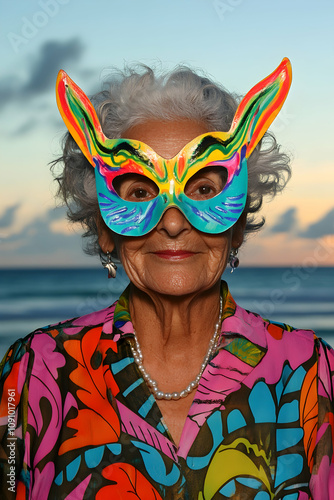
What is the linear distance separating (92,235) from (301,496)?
53.4 inches

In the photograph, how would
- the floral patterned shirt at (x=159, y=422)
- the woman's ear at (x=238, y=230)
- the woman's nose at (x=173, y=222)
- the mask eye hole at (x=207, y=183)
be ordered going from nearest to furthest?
the floral patterned shirt at (x=159, y=422) → the woman's nose at (x=173, y=222) → the mask eye hole at (x=207, y=183) → the woman's ear at (x=238, y=230)

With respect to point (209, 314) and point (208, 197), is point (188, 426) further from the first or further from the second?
point (208, 197)

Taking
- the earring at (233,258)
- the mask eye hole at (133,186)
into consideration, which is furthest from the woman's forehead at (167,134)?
the earring at (233,258)

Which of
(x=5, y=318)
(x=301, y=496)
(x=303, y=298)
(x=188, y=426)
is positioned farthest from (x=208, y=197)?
(x=303, y=298)

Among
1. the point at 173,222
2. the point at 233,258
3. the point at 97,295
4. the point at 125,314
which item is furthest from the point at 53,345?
the point at 97,295

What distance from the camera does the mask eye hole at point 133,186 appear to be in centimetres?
236

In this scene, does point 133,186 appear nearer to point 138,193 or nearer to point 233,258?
point 138,193

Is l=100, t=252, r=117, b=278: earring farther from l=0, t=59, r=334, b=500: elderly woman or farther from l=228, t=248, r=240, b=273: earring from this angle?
l=228, t=248, r=240, b=273: earring

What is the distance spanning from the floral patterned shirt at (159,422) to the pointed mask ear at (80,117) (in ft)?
2.13

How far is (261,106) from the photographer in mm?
2396

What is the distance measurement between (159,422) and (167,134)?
1.02 meters

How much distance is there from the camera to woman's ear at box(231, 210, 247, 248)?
254cm

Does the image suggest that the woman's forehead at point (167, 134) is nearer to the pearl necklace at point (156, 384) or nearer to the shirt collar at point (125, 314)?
the shirt collar at point (125, 314)

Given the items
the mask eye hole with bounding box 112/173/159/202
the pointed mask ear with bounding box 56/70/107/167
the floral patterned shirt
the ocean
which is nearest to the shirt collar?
the floral patterned shirt
